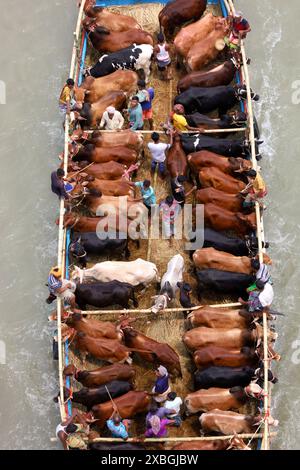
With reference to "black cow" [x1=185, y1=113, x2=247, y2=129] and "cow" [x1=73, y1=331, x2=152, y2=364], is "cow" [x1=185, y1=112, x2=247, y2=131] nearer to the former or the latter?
"black cow" [x1=185, y1=113, x2=247, y2=129]

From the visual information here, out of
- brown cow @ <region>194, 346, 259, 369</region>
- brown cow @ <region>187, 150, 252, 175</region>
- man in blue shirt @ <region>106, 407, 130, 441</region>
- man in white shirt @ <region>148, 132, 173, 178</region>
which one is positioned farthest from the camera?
brown cow @ <region>187, 150, 252, 175</region>

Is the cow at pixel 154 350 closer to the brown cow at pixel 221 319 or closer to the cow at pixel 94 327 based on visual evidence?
the cow at pixel 94 327

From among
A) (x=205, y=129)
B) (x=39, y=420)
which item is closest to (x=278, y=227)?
(x=205, y=129)

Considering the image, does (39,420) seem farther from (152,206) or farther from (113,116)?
(113,116)

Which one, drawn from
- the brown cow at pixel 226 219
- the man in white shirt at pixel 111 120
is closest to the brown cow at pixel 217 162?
the brown cow at pixel 226 219

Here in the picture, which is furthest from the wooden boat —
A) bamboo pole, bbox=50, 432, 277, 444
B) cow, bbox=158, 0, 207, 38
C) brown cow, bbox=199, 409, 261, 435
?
cow, bbox=158, 0, 207, 38
